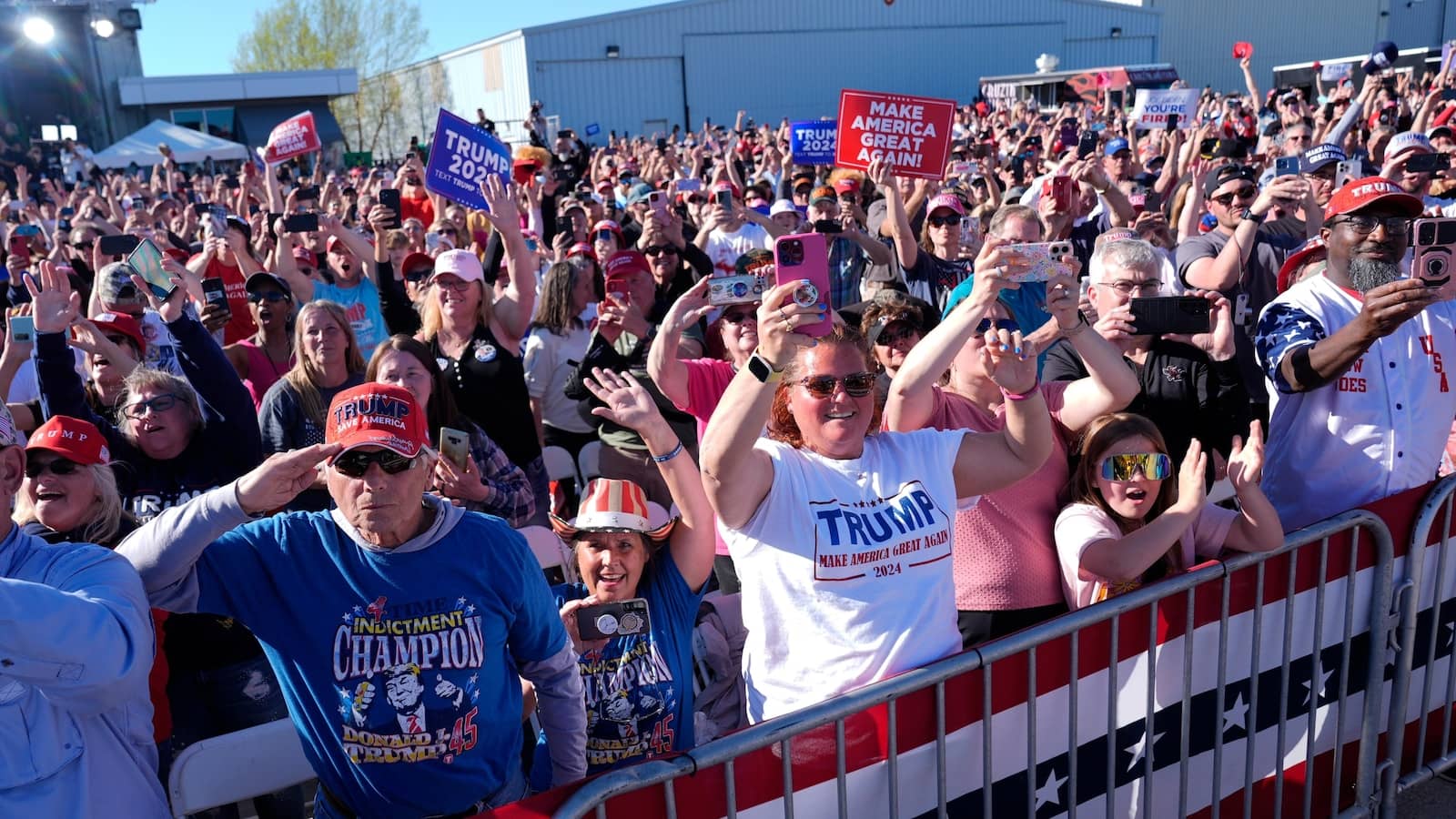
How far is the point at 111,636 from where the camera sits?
2.15m

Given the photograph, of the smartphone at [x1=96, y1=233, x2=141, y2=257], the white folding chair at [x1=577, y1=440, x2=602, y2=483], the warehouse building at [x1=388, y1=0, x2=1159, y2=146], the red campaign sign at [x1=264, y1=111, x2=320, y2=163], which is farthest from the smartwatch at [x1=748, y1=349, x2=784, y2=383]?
the warehouse building at [x1=388, y1=0, x2=1159, y2=146]

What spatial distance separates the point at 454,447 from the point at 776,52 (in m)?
42.5

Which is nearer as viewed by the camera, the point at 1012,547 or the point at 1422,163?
the point at 1012,547

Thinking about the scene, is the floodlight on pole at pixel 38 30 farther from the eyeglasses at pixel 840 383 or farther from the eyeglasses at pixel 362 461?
the eyeglasses at pixel 840 383

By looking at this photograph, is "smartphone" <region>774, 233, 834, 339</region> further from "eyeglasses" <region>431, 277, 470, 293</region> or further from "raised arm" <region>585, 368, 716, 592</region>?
"eyeglasses" <region>431, 277, 470, 293</region>

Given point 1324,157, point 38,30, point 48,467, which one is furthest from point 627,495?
point 38,30

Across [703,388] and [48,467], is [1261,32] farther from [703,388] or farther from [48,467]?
[48,467]

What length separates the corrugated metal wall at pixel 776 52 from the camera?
42.2 metres

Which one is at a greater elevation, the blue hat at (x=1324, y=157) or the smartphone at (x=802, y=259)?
the blue hat at (x=1324, y=157)

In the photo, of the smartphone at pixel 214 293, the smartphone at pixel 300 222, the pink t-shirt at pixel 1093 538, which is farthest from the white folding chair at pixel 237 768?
the smartphone at pixel 300 222

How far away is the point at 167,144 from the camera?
2945 centimetres

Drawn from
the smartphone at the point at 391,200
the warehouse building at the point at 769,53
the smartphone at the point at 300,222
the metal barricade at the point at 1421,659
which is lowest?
the metal barricade at the point at 1421,659

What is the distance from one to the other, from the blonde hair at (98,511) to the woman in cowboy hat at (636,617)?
134cm

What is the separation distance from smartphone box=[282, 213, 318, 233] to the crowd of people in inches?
65.9
